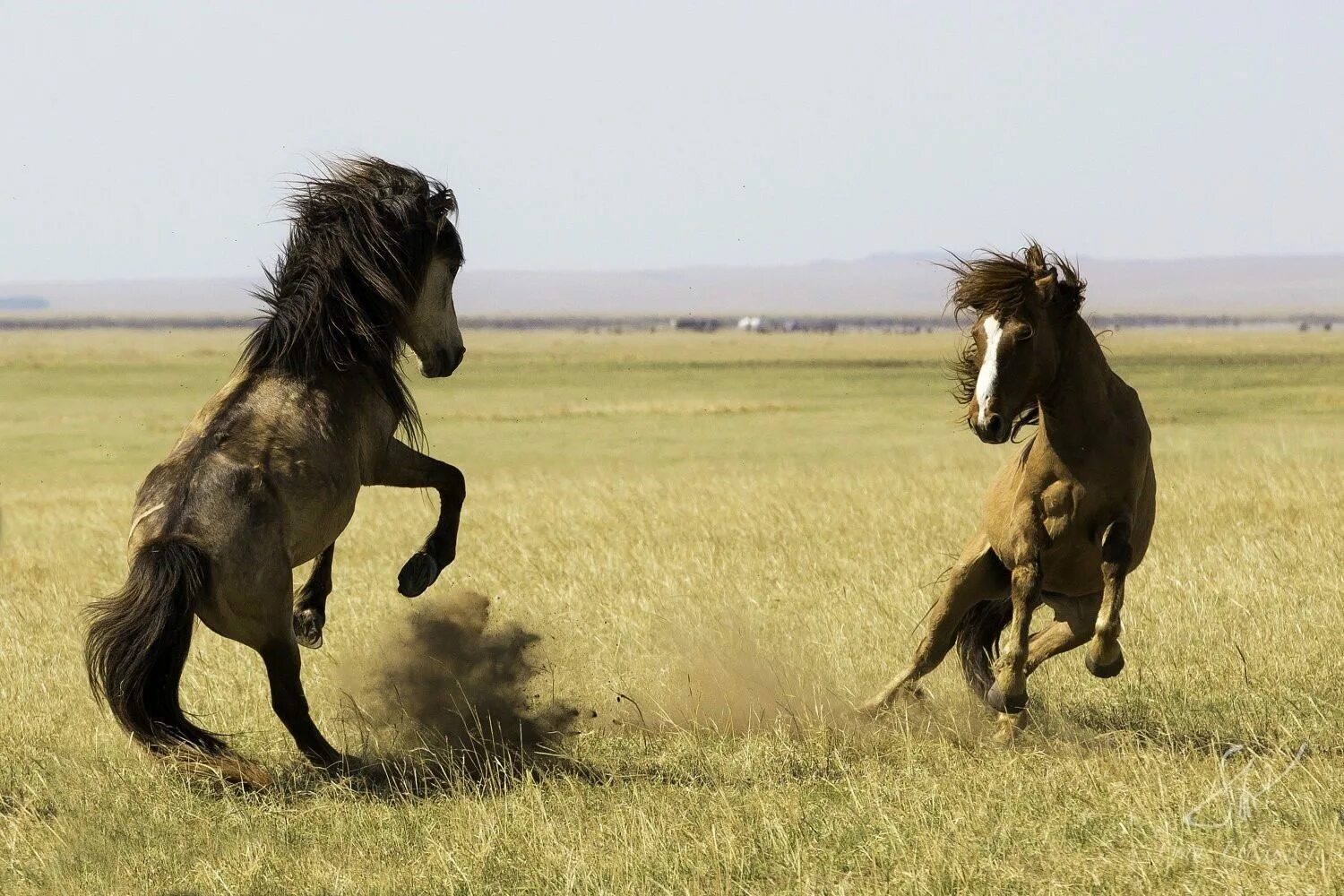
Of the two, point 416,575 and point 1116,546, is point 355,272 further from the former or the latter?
point 1116,546

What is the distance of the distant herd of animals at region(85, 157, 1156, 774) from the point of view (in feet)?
21.4

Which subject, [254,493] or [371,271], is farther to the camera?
[371,271]

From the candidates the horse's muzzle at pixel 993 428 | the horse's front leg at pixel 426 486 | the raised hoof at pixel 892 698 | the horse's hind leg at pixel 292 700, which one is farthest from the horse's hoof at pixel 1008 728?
the horse's hind leg at pixel 292 700

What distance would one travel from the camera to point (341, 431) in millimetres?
7102

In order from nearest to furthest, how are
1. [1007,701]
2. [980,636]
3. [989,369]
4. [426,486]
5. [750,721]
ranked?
1. [989,369]
2. [1007,701]
3. [426,486]
4. [750,721]
5. [980,636]

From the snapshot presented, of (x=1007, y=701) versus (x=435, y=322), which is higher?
(x=435, y=322)

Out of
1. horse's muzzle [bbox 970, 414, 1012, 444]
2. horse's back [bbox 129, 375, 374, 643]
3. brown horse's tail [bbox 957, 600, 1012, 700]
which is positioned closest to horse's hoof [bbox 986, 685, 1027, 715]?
brown horse's tail [bbox 957, 600, 1012, 700]

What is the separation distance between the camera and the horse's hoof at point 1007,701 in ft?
23.9

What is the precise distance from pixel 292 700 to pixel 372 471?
1.11 metres

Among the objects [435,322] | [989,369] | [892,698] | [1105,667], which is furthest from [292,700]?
[1105,667]

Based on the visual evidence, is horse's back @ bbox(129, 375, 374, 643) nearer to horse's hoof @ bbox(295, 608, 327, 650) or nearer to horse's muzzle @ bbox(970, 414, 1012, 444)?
horse's hoof @ bbox(295, 608, 327, 650)

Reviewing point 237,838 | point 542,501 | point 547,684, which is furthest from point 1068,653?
point 542,501

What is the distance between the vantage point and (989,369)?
22.4ft

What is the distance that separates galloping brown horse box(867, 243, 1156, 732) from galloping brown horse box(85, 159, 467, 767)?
2.46m
